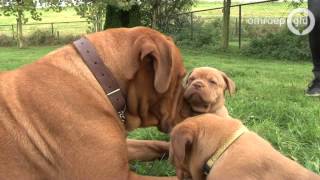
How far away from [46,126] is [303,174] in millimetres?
1487

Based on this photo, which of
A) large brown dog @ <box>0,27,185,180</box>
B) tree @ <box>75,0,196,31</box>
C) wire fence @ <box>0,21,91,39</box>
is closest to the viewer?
large brown dog @ <box>0,27,185,180</box>

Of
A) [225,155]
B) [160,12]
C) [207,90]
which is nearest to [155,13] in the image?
[160,12]

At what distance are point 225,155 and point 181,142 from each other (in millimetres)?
269

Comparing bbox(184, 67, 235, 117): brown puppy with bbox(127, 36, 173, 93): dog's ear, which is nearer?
bbox(127, 36, 173, 93): dog's ear

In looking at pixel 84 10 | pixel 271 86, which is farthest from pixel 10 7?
pixel 271 86

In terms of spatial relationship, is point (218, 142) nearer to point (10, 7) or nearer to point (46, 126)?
point (46, 126)

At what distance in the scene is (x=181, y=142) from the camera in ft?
11.0

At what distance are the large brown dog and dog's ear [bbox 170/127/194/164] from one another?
0.88ft

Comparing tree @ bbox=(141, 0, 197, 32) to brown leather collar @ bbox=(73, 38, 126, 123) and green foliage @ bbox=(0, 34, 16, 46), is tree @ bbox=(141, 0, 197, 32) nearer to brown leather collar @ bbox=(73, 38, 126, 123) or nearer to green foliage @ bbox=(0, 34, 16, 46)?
green foliage @ bbox=(0, 34, 16, 46)

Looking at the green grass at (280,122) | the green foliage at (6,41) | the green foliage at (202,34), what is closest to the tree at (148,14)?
the green foliage at (202,34)

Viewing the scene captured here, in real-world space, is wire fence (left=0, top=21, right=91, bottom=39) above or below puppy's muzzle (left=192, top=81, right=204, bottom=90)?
below

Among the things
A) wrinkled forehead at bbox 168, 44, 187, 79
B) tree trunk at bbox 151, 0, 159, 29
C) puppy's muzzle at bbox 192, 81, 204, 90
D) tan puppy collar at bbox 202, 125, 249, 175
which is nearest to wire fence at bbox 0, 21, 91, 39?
tree trunk at bbox 151, 0, 159, 29

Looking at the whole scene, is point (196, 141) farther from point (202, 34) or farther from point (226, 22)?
point (202, 34)

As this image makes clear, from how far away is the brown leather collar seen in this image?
332 centimetres
